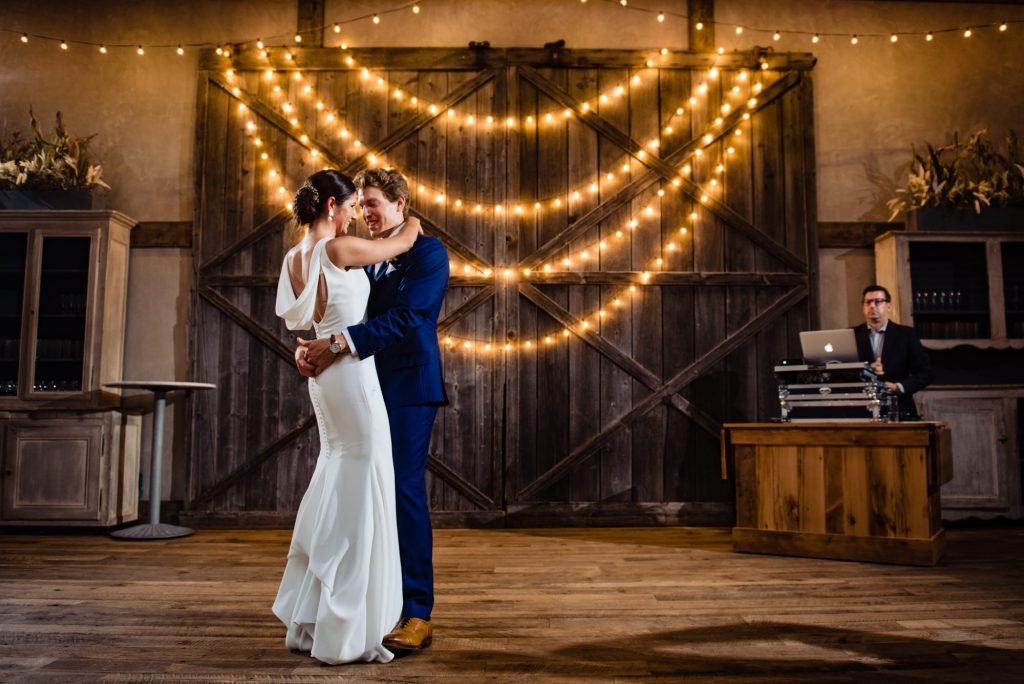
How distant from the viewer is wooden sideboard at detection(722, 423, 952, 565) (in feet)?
12.5

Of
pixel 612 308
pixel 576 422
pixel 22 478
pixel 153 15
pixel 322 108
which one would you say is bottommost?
pixel 22 478

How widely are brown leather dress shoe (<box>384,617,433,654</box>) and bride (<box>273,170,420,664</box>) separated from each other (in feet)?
0.10

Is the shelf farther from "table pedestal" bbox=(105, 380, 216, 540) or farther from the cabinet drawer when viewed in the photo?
the cabinet drawer

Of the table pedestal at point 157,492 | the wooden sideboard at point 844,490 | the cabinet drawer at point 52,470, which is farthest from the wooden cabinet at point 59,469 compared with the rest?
the wooden sideboard at point 844,490

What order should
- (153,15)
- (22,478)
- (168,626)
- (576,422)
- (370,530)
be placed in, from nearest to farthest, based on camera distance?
(370,530)
(168,626)
(22,478)
(576,422)
(153,15)

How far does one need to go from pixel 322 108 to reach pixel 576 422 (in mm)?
2982

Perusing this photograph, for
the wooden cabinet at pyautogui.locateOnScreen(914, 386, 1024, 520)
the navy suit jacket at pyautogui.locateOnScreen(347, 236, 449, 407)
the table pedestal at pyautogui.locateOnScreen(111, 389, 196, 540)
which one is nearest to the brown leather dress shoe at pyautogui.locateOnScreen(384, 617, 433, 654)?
the navy suit jacket at pyautogui.locateOnScreen(347, 236, 449, 407)

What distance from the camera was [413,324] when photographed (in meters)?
2.35

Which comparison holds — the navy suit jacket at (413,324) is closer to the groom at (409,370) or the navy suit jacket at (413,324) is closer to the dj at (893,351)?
the groom at (409,370)

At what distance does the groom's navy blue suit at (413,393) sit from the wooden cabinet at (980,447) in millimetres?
4018

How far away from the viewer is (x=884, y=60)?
5.72 metres

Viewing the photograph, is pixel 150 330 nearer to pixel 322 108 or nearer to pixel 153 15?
pixel 322 108

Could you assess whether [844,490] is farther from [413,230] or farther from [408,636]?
[413,230]

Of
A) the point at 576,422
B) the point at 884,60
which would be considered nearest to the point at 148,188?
the point at 576,422
